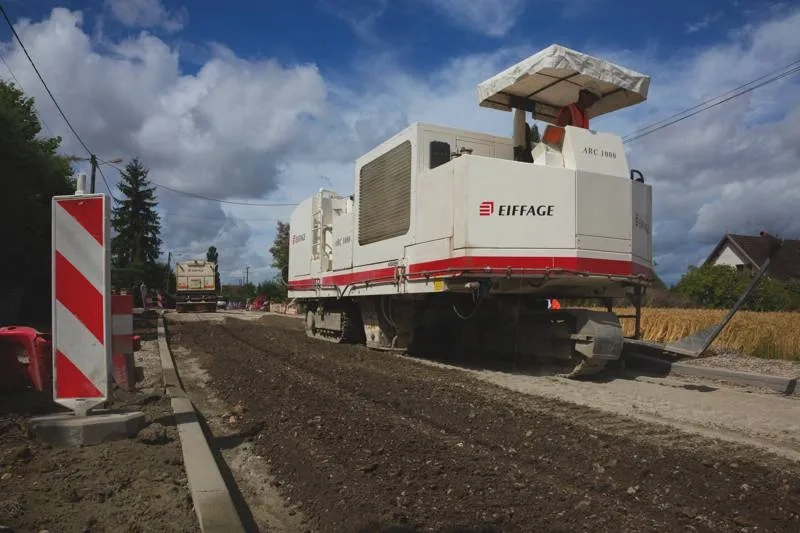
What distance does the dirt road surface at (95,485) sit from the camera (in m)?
3.41

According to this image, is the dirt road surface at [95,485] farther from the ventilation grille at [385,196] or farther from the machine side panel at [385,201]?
the ventilation grille at [385,196]

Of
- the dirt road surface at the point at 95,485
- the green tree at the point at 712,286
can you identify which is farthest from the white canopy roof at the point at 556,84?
the green tree at the point at 712,286

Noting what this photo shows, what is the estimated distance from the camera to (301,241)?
16828 millimetres

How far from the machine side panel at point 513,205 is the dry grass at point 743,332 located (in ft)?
18.5

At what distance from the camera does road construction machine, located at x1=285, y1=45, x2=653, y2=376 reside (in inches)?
340

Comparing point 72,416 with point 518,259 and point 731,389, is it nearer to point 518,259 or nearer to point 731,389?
point 518,259

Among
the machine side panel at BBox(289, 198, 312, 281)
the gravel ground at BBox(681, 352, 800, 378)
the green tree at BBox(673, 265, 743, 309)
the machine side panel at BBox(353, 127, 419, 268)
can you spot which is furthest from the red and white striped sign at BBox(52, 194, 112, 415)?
the green tree at BBox(673, 265, 743, 309)

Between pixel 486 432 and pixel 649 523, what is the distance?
2.09m

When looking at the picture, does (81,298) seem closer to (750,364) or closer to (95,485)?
(95,485)

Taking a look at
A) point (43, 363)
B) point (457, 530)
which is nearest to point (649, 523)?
point (457, 530)

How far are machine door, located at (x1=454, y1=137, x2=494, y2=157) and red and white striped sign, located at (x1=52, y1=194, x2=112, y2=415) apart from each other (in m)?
6.54

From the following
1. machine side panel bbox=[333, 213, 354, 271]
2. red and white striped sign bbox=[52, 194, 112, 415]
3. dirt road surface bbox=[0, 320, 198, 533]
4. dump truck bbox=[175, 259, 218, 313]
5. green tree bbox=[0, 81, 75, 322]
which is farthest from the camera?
dump truck bbox=[175, 259, 218, 313]

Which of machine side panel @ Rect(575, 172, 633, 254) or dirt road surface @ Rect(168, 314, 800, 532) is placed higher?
machine side panel @ Rect(575, 172, 633, 254)

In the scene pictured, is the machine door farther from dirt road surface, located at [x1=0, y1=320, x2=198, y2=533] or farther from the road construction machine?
dirt road surface, located at [x1=0, y1=320, x2=198, y2=533]
